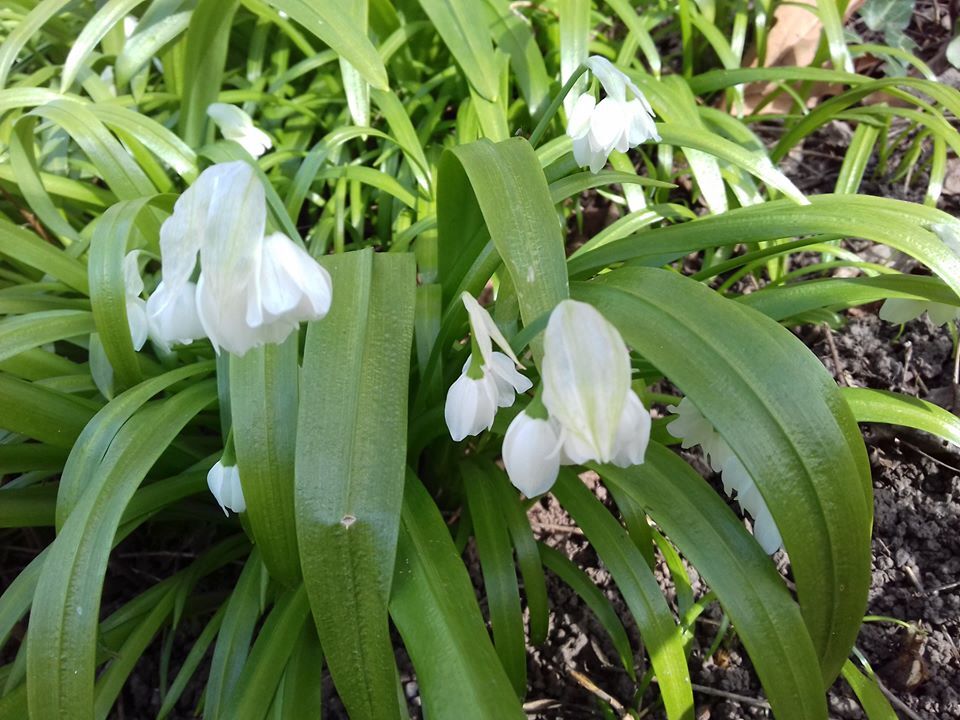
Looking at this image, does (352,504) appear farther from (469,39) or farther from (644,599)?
(469,39)

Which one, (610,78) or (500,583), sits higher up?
(610,78)

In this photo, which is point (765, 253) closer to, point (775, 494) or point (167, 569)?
point (775, 494)

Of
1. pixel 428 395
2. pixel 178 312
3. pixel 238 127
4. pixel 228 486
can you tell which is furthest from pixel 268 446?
pixel 238 127

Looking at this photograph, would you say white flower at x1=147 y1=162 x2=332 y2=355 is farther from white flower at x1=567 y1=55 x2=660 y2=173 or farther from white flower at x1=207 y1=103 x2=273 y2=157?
white flower at x1=207 y1=103 x2=273 y2=157

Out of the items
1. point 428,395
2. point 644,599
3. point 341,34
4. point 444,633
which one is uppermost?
point 341,34

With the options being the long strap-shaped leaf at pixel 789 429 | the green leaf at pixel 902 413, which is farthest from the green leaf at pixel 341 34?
the green leaf at pixel 902 413

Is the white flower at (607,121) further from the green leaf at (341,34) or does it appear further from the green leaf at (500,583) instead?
the green leaf at (500,583)

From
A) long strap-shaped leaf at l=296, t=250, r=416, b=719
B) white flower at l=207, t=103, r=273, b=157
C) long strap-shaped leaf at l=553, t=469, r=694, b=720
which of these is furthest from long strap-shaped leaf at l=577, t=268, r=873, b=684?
white flower at l=207, t=103, r=273, b=157
